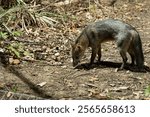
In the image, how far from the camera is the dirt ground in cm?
677

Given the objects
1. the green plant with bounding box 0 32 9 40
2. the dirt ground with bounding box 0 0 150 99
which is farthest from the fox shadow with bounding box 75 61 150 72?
the green plant with bounding box 0 32 9 40

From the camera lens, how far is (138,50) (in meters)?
7.63

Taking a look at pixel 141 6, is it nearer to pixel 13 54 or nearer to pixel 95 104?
pixel 13 54

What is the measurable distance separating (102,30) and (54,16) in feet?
9.38

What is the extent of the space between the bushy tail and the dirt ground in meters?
0.17

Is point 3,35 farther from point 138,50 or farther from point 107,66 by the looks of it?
point 138,50

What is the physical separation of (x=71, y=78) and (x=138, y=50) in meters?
1.24

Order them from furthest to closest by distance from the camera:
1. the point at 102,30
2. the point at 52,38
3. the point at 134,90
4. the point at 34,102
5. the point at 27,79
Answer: the point at 52,38
the point at 102,30
the point at 27,79
the point at 134,90
the point at 34,102

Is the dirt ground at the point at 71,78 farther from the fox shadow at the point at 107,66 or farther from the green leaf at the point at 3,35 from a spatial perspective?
the green leaf at the point at 3,35

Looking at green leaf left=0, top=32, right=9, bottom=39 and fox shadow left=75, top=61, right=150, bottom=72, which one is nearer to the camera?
fox shadow left=75, top=61, right=150, bottom=72

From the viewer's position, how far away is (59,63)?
816cm

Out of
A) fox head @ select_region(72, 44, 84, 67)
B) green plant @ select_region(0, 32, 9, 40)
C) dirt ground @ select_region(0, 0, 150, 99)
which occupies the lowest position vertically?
dirt ground @ select_region(0, 0, 150, 99)

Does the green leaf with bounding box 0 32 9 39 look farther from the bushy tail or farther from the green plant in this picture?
the bushy tail

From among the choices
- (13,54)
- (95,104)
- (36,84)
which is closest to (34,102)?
(95,104)
